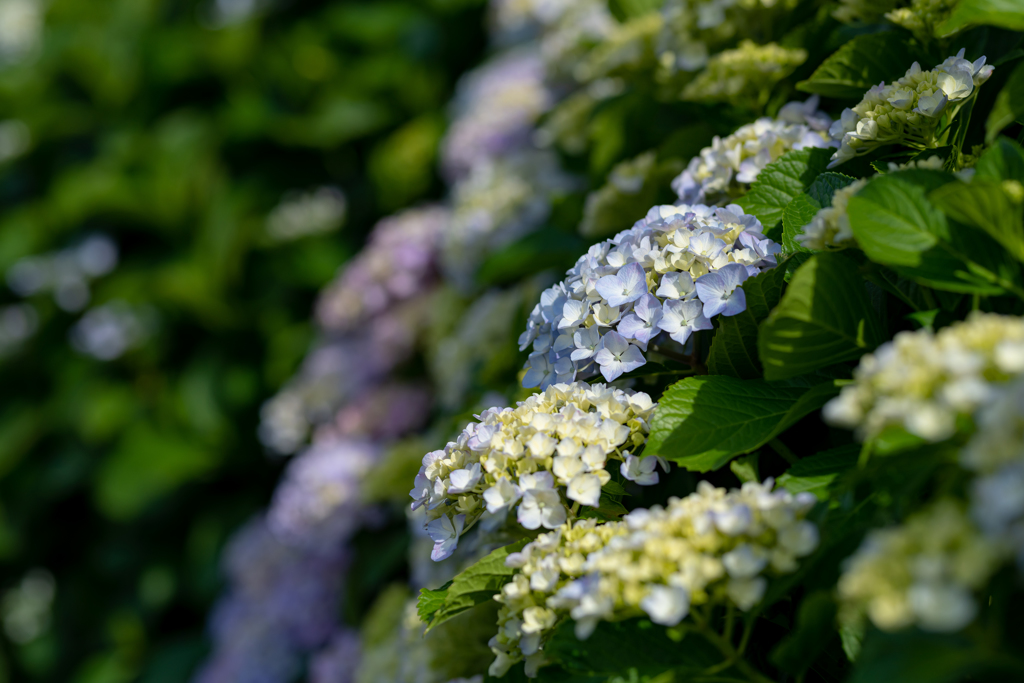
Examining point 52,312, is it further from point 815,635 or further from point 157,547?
point 815,635

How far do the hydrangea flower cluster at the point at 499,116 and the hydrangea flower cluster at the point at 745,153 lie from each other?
3.76ft

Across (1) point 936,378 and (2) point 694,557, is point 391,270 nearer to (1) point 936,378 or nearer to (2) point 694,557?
(2) point 694,557

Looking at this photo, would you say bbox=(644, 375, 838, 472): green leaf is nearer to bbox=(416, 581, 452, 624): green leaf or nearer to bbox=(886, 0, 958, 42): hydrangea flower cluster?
bbox=(416, 581, 452, 624): green leaf

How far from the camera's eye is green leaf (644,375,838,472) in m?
0.75

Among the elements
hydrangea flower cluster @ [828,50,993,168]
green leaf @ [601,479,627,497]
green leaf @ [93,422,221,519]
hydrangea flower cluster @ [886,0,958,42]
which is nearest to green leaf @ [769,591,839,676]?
green leaf @ [601,479,627,497]

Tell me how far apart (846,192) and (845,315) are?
0.12 meters

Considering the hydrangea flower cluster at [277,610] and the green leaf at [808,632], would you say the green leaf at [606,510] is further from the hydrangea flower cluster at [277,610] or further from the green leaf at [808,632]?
the hydrangea flower cluster at [277,610]

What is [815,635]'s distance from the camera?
58 centimetres

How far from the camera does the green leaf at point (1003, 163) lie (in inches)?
24.9

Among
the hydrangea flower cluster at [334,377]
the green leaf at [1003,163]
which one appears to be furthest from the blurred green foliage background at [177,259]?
the green leaf at [1003,163]

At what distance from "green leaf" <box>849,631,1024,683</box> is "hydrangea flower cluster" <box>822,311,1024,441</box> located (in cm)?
12

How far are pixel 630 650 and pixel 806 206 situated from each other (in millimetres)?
477

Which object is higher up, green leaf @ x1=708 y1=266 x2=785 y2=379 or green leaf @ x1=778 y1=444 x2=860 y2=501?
green leaf @ x1=708 y1=266 x2=785 y2=379

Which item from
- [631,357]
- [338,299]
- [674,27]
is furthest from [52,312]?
[631,357]
